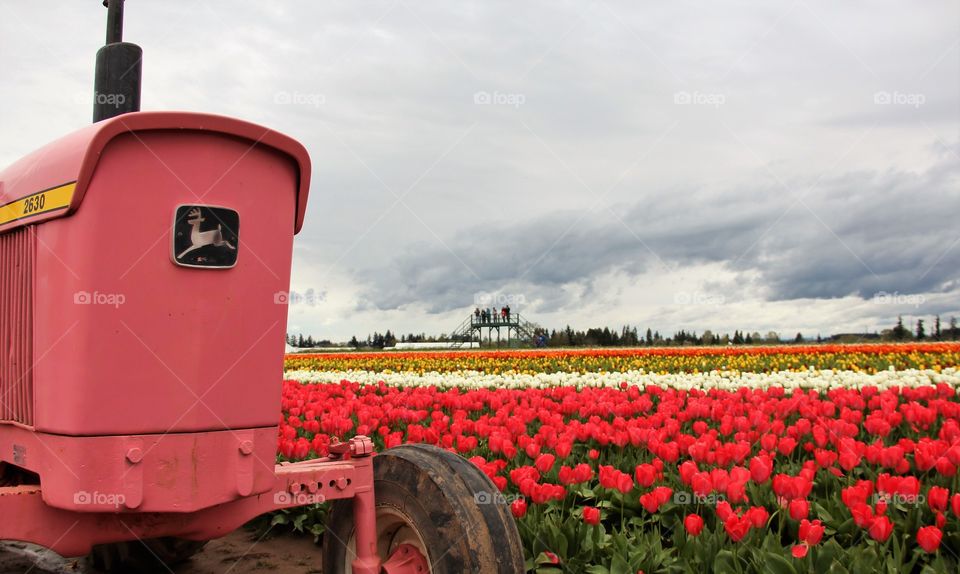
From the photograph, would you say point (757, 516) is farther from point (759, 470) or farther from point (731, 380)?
point (731, 380)

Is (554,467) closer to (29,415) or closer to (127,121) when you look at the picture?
(29,415)

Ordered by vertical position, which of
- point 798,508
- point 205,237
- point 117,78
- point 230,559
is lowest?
point 230,559

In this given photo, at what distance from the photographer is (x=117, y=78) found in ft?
8.48

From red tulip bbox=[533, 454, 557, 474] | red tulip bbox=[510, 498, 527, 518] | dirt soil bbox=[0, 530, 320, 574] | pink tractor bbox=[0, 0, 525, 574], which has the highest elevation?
pink tractor bbox=[0, 0, 525, 574]

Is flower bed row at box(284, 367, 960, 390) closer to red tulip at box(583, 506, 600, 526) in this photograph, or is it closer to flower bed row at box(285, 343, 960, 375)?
flower bed row at box(285, 343, 960, 375)

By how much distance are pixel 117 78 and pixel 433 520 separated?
74.7 inches

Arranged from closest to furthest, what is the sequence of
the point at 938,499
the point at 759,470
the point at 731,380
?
the point at 938,499 → the point at 759,470 → the point at 731,380

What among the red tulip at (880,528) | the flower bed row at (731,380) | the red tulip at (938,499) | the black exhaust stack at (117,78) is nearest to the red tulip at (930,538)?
the red tulip at (880,528)

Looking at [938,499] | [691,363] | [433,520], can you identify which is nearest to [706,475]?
[938,499]

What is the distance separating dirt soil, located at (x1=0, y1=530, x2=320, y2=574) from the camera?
412 cm

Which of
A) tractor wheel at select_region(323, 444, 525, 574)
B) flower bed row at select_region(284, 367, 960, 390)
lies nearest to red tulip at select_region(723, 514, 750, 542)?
tractor wheel at select_region(323, 444, 525, 574)

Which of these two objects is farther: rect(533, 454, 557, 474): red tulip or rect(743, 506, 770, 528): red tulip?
rect(533, 454, 557, 474): red tulip

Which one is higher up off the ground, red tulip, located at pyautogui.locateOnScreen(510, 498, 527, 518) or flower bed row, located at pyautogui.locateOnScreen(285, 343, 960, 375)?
flower bed row, located at pyautogui.locateOnScreen(285, 343, 960, 375)

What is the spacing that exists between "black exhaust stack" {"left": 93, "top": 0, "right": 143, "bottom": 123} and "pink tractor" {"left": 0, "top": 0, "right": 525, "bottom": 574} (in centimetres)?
26
